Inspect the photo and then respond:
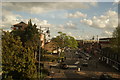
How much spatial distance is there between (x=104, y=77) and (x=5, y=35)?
824 inches

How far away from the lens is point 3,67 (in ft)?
60.1

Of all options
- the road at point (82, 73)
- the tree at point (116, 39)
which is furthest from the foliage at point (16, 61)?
the tree at point (116, 39)

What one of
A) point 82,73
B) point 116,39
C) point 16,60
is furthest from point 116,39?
point 16,60

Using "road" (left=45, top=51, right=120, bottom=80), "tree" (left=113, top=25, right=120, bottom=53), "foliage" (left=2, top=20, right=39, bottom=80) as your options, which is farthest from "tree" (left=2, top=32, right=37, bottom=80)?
"tree" (left=113, top=25, right=120, bottom=53)

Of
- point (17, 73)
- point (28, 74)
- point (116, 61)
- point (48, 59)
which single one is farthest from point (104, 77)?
point (48, 59)

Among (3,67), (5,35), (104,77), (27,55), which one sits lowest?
(104,77)

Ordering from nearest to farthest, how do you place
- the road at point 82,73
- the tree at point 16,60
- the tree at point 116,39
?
the tree at point 16,60 < the road at point 82,73 < the tree at point 116,39

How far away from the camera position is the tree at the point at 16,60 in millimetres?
18234

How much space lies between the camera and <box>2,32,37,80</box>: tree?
1823 cm

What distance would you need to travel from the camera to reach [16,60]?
18453 millimetres

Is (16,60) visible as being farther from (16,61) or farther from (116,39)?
(116,39)

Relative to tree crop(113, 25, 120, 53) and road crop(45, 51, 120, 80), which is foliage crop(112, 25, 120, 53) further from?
road crop(45, 51, 120, 80)

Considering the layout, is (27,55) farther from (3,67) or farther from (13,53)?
(3,67)

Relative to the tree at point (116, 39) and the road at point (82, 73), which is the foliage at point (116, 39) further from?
the road at point (82, 73)
